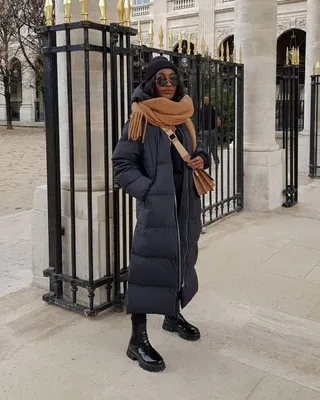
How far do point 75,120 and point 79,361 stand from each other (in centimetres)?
192

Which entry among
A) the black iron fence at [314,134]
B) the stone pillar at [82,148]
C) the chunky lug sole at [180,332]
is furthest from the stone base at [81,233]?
the black iron fence at [314,134]

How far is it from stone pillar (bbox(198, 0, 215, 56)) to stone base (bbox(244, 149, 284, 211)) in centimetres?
2441

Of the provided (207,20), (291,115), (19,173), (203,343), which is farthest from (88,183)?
(207,20)

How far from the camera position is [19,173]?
13.1 meters

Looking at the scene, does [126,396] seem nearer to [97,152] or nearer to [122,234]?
[122,234]

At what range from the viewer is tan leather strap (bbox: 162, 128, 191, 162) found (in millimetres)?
3059

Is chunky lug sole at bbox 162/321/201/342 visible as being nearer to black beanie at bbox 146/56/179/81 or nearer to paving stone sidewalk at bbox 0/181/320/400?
paving stone sidewalk at bbox 0/181/320/400

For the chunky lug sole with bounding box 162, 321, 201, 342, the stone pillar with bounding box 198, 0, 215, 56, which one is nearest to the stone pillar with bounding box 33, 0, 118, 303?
the chunky lug sole with bounding box 162, 321, 201, 342

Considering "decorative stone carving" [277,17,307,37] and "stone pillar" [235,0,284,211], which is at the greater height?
"decorative stone carving" [277,17,307,37]

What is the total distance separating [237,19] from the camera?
798cm

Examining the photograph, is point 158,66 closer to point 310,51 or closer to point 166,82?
point 166,82

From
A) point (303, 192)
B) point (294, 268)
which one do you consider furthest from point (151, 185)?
point (303, 192)

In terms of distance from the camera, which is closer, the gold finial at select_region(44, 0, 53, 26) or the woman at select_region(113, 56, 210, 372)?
the woman at select_region(113, 56, 210, 372)

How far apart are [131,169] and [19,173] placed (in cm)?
1067
